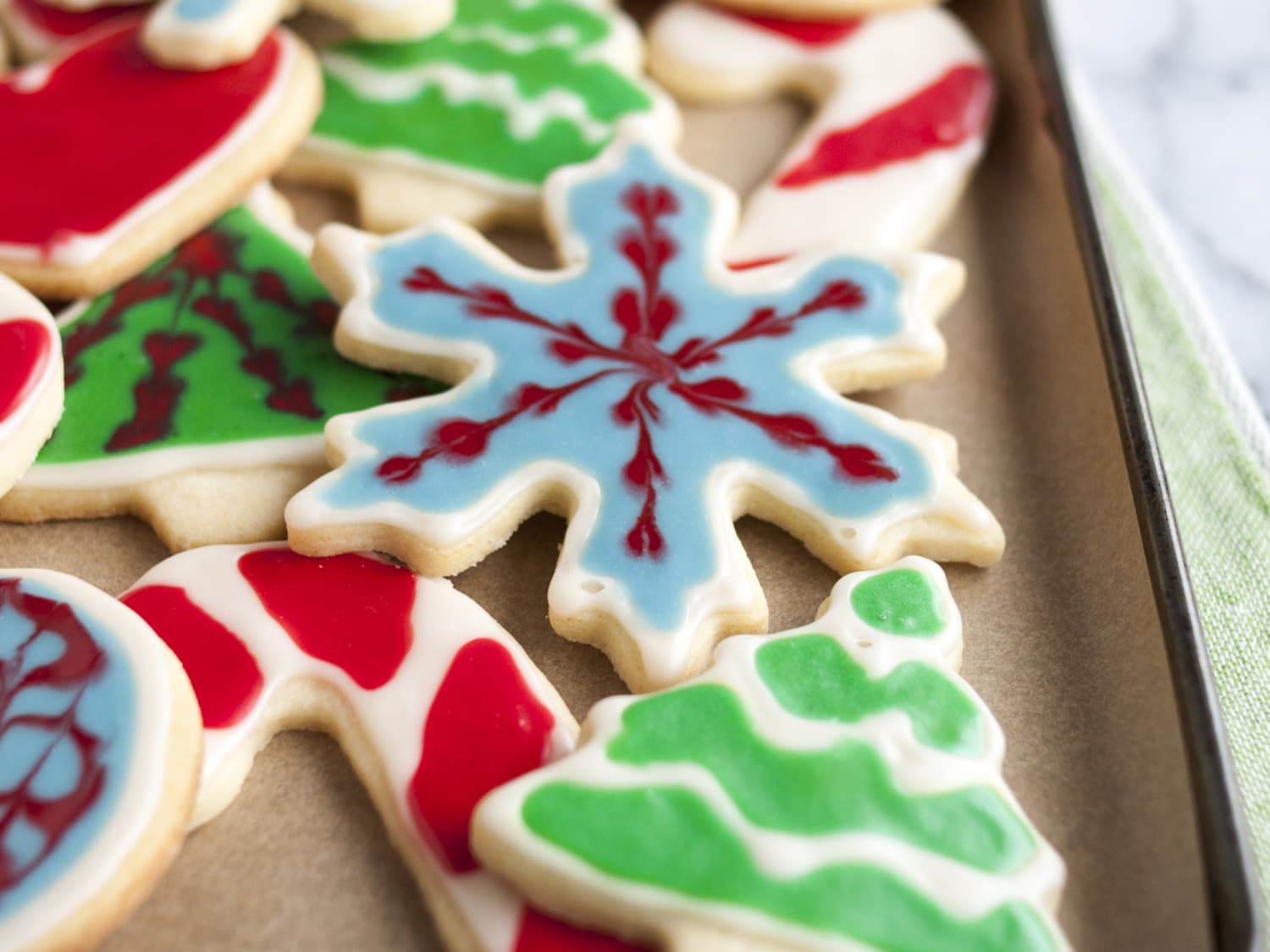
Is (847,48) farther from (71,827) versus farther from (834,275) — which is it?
(71,827)

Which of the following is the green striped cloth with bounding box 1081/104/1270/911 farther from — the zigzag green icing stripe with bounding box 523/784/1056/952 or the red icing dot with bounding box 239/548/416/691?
the red icing dot with bounding box 239/548/416/691

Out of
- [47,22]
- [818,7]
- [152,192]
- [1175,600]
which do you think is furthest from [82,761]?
[818,7]

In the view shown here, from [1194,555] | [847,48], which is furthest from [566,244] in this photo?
[1194,555]

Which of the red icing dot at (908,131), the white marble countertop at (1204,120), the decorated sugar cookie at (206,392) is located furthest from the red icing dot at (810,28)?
the decorated sugar cookie at (206,392)

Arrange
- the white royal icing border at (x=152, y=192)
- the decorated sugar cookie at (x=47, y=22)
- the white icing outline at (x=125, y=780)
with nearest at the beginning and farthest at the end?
the white icing outline at (x=125, y=780) < the white royal icing border at (x=152, y=192) < the decorated sugar cookie at (x=47, y=22)

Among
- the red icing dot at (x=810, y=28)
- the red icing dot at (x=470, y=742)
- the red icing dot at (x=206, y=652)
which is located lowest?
the red icing dot at (x=206, y=652)

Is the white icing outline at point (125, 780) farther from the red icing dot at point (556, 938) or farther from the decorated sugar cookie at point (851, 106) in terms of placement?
the decorated sugar cookie at point (851, 106)

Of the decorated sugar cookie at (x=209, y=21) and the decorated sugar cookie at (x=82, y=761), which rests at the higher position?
the decorated sugar cookie at (x=209, y=21)
